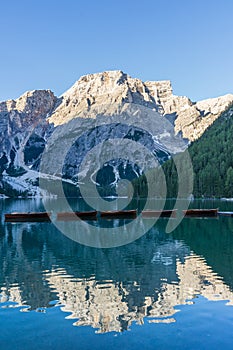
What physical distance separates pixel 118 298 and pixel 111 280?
668 centimetres

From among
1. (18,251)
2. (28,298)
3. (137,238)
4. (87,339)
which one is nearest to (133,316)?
(87,339)

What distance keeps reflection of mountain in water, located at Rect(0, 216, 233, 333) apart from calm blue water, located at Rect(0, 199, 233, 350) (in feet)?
0.30

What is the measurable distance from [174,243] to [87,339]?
42282 mm

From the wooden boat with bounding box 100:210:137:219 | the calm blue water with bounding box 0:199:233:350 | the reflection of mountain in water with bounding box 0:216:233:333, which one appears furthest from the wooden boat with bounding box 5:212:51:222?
the calm blue water with bounding box 0:199:233:350

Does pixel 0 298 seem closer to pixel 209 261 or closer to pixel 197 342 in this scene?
pixel 197 342

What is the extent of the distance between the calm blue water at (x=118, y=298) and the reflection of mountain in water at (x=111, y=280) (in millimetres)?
90

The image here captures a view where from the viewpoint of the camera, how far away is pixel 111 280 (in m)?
37.3

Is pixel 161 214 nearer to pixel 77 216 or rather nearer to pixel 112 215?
pixel 112 215

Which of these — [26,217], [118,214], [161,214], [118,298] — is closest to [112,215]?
[118,214]

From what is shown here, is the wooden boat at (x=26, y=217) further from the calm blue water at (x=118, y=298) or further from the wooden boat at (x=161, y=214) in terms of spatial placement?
the calm blue water at (x=118, y=298)

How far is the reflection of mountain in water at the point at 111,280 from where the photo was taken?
27.8 metres

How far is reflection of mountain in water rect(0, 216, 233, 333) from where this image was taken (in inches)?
1096

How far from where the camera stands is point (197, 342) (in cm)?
2177

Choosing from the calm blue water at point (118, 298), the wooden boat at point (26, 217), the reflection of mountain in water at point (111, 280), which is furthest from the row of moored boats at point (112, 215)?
the calm blue water at point (118, 298)
